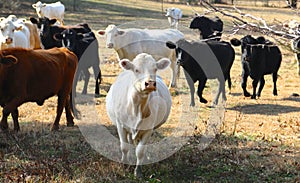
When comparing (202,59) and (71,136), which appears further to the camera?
(202,59)

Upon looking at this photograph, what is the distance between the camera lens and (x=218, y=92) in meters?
12.1

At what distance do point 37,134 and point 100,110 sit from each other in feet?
8.66

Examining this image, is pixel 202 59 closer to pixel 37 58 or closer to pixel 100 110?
pixel 100 110

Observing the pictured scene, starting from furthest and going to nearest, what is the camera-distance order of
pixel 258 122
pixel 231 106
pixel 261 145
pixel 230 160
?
pixel 231 106 → pixel 258 122 → pixel 261 145 → pixel 230 160

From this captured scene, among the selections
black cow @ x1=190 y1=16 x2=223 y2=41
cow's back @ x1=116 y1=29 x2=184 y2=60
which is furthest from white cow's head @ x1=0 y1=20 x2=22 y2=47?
black cow @ x1=190 y1=16 x2=223 y2=41

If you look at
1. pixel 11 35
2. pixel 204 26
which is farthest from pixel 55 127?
pixel 204 26

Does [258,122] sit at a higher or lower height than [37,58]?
lower

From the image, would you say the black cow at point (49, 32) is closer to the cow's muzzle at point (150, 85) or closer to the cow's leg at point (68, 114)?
the cow's leg at point (68, 114)

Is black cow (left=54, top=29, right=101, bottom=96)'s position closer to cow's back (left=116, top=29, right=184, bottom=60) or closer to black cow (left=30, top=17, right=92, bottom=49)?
black cow (left=30, top=17, right=92, bottom=49)

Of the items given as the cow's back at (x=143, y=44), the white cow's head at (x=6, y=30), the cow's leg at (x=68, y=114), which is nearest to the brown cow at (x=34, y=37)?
the white cow's head at (x=6, y=30)

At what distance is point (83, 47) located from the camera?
1234 centimetres

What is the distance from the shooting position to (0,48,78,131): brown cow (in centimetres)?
783

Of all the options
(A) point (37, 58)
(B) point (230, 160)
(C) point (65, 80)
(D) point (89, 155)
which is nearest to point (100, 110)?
(C) point (65, 80)

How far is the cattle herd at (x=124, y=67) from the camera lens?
21.1 feet
